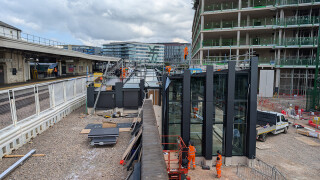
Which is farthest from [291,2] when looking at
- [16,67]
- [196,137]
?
[16,67]

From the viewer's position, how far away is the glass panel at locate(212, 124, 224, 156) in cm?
1110

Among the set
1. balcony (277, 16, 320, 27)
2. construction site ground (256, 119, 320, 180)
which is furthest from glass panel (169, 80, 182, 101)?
balcony (277, 16, 320, 27)

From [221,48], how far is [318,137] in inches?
897

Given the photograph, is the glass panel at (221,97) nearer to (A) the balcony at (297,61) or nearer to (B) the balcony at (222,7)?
(A) the balcony at (297,61)

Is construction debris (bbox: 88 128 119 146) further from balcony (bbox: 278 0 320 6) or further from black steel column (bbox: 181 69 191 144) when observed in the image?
balcony (bbox: 278 0 320 6)

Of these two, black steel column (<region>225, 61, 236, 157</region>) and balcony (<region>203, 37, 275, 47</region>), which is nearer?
black steel column (<region>225, 61, 236, 157</region>)

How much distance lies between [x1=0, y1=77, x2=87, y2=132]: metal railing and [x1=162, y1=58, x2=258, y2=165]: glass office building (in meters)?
7.20

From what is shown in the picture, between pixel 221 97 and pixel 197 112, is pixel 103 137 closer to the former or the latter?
pixel 197 112

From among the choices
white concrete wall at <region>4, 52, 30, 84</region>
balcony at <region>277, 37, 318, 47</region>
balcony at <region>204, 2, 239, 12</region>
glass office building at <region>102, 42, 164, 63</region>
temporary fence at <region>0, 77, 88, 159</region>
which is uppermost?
glass office building at <region>102, 42, 164, 63</region>

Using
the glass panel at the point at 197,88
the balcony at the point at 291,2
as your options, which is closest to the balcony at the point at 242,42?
the balcony at the point at 291,2

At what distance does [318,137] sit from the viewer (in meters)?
16.0

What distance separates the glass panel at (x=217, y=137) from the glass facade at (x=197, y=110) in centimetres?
76

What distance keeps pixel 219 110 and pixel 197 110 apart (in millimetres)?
1211

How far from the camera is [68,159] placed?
8562 millimetres
